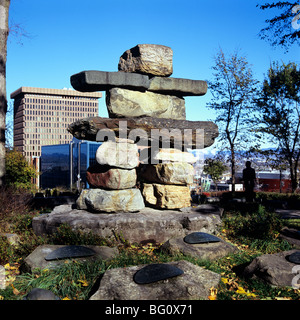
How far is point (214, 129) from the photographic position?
813 centimetres

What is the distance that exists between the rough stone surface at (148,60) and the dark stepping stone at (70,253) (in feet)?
13.8

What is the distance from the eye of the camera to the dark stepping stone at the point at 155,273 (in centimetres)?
442

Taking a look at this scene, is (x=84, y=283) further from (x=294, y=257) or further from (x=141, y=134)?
(x=141, y=134)

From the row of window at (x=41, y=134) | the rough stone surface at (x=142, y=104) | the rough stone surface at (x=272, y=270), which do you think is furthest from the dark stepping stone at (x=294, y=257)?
the row of window at (x=41, y=134)

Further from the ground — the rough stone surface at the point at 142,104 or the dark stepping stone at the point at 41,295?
the rough stone surface at the point at 142,104

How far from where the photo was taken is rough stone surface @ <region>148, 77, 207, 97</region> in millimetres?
8094

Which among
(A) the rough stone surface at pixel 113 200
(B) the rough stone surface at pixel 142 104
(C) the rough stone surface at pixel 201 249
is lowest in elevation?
(C) the rough stone surface at pixel 201 249

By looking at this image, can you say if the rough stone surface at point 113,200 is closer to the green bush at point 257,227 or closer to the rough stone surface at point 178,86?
the green bush at point 257,227

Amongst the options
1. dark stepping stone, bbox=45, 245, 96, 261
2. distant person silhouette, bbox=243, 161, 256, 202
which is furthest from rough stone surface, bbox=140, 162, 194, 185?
distant person silhouette, bbox=243, 161, 256, 202

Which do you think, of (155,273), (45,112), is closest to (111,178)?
(155,273)

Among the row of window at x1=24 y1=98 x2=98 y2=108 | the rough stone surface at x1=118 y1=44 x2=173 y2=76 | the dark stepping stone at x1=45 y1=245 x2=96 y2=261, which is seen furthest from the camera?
the row of window at x1=24 y1=98 x2=98 y2=108

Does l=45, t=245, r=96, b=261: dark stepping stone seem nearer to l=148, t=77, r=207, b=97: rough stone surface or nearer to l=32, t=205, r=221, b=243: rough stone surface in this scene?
l=32, t=205, r=221, b=243: rough stone surface

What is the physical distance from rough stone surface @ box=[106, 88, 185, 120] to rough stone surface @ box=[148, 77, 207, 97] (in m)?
0.15
